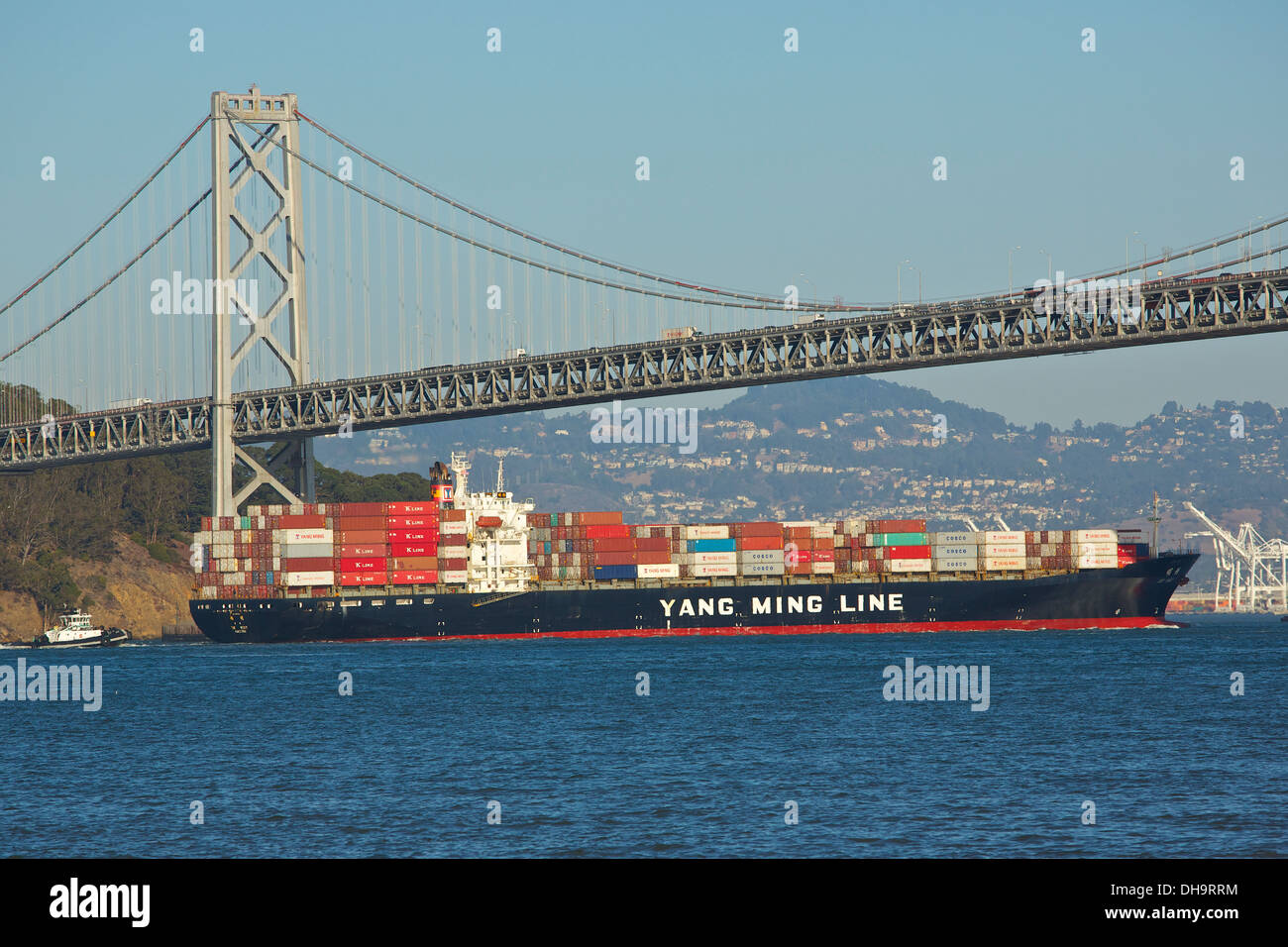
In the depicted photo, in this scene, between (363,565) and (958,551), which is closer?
(363,565)

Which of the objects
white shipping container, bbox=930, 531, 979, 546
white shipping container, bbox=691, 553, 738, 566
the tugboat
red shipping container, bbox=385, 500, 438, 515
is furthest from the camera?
the tugboat

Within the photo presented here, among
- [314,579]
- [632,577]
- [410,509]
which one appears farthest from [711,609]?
[314,579]

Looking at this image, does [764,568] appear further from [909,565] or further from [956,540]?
[956,540]

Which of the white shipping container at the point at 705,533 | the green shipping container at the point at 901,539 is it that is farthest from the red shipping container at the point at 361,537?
the green shipping container at the point at 901,539

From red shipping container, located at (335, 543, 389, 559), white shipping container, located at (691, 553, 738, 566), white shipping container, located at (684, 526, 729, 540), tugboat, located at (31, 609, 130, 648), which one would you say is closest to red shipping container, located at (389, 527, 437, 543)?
red shipping container, located at (335, 543, 389, 559)

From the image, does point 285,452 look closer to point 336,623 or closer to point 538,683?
point 336,623

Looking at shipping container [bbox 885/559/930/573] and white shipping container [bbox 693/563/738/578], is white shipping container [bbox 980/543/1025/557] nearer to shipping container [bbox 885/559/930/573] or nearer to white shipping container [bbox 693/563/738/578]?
shipping container [bbox 885/559/930/573]
